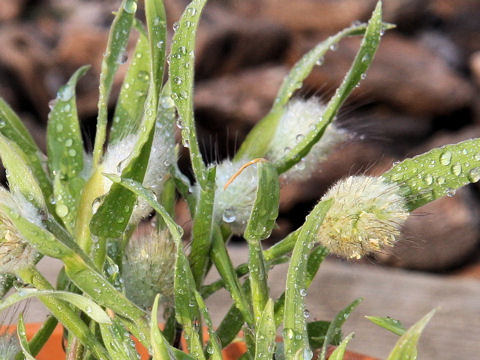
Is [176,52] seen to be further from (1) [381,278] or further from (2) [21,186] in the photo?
(1) [381,278]

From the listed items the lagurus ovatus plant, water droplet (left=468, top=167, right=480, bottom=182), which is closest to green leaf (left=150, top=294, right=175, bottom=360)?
the lagurus ovatus plant

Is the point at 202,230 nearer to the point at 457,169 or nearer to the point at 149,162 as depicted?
the point at 149,162

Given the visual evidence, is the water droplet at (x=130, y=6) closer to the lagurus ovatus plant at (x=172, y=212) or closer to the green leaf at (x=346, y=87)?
the lagurus ovatus plant at (x=172, y=212)

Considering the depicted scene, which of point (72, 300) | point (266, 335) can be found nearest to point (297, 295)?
point (266, 335)

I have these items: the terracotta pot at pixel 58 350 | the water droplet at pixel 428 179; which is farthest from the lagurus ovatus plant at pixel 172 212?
the terracotta pot at pixel 58 350

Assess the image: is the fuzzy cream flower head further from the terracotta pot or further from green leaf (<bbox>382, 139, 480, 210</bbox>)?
the terracotta pot
